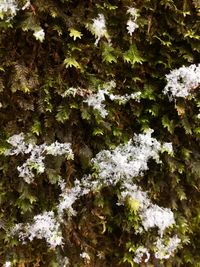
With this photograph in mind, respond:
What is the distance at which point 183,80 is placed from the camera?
1814 mm

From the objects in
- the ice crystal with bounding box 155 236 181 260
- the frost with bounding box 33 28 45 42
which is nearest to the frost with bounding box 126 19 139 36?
the frost with bounding box 33 28 45 42

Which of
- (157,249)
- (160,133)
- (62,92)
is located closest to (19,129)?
(62,92)

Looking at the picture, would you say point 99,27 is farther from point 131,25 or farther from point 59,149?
point 59,149

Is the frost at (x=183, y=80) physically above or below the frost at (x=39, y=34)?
below

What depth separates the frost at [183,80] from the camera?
5.92 ft

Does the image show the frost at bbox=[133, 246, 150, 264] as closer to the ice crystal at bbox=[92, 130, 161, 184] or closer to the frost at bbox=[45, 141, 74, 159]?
the ice crystal at bbox=[92, 130, 161, 184]

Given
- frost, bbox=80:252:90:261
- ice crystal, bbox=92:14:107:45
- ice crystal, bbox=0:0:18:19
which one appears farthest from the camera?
frost, bbox=80:252:90:261

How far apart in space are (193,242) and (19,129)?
1045 millimetres

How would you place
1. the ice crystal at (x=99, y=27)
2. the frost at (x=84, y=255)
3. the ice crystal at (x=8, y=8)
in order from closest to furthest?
the ice crystal at (x=8, y=8) < the ice crystal at (x=99, y=27) < the frost at (x=84, y=255)

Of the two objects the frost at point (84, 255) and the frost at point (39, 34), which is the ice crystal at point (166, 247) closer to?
the frost at point (84, 255)

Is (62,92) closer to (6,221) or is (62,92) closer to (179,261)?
(6,221)

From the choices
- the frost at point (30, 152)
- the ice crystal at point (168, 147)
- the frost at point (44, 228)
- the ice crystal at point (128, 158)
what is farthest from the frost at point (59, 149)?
the ice crystal at point (168, 147)

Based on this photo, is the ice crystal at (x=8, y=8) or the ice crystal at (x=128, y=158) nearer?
the ice crystal at (x=8, y=8)

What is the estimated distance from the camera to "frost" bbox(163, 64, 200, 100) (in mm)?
1804
